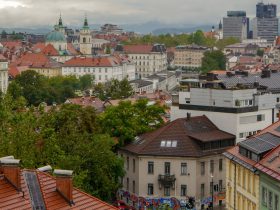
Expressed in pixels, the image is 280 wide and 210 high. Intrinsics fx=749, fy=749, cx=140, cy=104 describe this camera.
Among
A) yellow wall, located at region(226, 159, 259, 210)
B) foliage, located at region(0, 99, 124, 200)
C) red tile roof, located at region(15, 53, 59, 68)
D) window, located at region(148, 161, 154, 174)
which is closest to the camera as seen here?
yellow wall, located at region(226, 159, 259, 210)

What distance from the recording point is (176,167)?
5344cm

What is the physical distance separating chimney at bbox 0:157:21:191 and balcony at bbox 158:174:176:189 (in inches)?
Answer: 1232

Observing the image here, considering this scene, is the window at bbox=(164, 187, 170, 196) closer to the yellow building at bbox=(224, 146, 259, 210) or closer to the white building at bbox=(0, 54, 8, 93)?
the yellow building at bbox=(224, 146, 259, 210)

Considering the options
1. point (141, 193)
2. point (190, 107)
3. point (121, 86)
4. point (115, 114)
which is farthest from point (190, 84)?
point (121, 86)

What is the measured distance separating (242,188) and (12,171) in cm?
2108

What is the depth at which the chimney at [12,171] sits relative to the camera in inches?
871

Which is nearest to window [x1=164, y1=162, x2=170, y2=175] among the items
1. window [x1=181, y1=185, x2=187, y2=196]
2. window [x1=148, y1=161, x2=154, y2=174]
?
window [x1=148, y1=161, x2=154, y2=174]

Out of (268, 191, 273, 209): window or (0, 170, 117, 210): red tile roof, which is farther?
(268, 191, 273, 209): window

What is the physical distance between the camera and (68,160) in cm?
4278

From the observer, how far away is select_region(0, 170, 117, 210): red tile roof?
21844mm

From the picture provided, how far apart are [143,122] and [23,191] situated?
123 feet

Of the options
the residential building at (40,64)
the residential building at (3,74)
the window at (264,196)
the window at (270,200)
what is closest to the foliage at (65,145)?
the window at (264,196)

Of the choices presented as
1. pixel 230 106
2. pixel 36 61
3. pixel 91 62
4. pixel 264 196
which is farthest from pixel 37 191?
pixel 36 61

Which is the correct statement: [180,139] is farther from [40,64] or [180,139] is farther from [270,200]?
[40,64]
